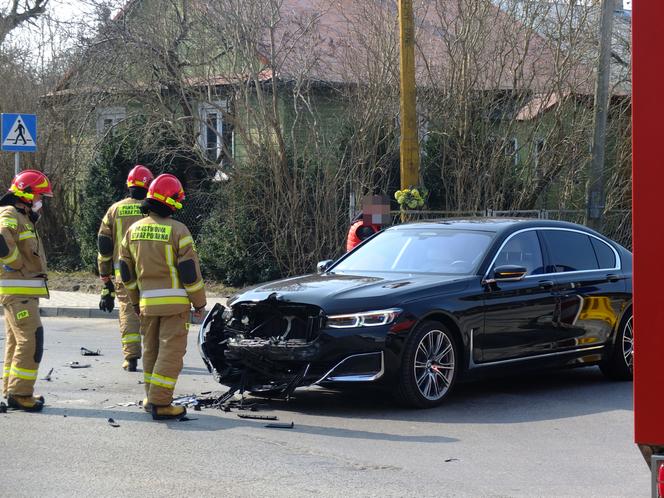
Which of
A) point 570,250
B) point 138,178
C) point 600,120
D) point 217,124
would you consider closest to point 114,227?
point 138,178

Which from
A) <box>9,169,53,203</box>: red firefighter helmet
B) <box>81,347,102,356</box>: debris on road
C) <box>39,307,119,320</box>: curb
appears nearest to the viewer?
<box>9,169,53,203</box>: red firefighter helmet

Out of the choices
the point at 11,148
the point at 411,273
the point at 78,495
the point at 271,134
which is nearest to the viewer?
the point at 78,495

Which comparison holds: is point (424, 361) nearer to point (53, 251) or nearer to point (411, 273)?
point (411, 273)

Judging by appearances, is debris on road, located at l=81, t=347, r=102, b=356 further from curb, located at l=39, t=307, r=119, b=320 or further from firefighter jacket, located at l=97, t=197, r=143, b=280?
curb, located at l=39, t=307, r=119, b=320

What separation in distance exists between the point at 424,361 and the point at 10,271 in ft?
11.3

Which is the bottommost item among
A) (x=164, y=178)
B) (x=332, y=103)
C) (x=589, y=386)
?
(x=589, y=386)

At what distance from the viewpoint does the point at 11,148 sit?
16766 millimetres

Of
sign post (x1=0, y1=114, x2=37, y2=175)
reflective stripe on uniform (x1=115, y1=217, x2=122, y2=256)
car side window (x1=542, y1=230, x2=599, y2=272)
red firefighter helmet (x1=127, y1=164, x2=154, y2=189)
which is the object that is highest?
sign post (x1=0, y1=114, x2=37, y2=175)

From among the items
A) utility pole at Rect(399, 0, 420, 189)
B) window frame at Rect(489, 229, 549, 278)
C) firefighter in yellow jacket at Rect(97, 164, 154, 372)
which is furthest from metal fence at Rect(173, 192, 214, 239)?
window frame at Rect(489, 229, 549, 278)

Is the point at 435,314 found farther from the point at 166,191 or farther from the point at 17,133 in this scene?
the point at 17,133

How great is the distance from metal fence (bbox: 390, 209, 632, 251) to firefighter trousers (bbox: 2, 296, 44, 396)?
9.28 m

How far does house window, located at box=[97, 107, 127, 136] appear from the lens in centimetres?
2117

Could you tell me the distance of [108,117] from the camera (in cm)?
2170

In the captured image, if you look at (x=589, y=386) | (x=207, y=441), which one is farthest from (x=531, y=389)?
(x=207, y=441)
